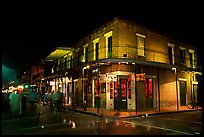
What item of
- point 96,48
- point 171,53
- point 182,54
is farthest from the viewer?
point 182,54

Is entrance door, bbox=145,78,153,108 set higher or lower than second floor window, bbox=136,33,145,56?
lower

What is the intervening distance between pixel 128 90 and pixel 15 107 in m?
8.57

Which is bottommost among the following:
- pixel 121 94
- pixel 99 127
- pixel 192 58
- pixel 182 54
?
pixel 99 127

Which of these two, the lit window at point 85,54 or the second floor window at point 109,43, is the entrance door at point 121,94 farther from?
the lit window at point 85,54

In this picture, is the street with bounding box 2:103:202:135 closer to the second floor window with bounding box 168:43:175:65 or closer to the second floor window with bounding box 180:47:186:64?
the second floor window with bounding box 168:43:175:65

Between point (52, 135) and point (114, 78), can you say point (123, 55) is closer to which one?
point (114, 78)

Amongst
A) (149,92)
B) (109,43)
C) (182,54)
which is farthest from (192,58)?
(109,43)

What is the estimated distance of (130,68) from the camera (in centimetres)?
1705

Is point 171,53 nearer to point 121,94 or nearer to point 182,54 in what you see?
point 182,54

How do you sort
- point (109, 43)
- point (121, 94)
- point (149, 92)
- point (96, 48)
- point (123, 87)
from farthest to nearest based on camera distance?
point (96, 48)
point (149, 92)
point (109, 43)
point (123, 87)
point (121, 94)

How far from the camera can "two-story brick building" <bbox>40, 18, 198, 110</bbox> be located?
658 inches

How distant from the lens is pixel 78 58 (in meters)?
23.0

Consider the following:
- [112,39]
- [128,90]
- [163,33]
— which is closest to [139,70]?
[128,90]

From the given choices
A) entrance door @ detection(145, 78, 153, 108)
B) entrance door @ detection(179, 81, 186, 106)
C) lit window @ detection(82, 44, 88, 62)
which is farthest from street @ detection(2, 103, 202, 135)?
entrance door @ detection(179, 81, 186, 106)
